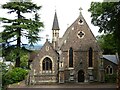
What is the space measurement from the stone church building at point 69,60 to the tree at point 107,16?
0.60 feet

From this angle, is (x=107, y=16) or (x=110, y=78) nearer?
(x=107, y=16)

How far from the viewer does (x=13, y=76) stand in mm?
4066

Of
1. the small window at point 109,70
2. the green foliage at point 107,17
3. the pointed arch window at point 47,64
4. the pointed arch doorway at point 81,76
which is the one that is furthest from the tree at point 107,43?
the pointed arch window at point 47,64

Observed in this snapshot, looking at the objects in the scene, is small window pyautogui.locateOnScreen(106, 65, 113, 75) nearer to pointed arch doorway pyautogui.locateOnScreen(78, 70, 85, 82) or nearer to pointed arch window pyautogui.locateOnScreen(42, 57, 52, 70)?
pointed arch doorway pyautogui.locateOnScreen(78, 70, 85, 82)

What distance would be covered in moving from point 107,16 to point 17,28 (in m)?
0.92

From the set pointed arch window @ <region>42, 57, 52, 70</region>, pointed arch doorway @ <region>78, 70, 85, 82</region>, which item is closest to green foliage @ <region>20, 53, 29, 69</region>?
pointed arch window @ <region>42, 57, 52, 70</region>

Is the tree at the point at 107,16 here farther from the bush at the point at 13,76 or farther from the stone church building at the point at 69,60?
the bush at the point at 13,76

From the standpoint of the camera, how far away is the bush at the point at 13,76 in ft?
13.3

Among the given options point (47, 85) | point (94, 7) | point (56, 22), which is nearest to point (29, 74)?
point (47, 85)

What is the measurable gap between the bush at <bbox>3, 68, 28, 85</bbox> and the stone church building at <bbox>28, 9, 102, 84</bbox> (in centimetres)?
15

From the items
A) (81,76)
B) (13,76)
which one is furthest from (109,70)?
(13,76)

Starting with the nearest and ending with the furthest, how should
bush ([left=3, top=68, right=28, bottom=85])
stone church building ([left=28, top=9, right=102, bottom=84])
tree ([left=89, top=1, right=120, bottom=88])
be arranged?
tree ([left=89, top=1, right=120, bottom=88]), bush ([left=3, top=68, right=28, bottom=85]), stone church building ([left=28, top=9, right=102, bottom=84])

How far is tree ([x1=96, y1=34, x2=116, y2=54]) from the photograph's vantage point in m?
4.06

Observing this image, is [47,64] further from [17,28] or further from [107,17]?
[107,17]
